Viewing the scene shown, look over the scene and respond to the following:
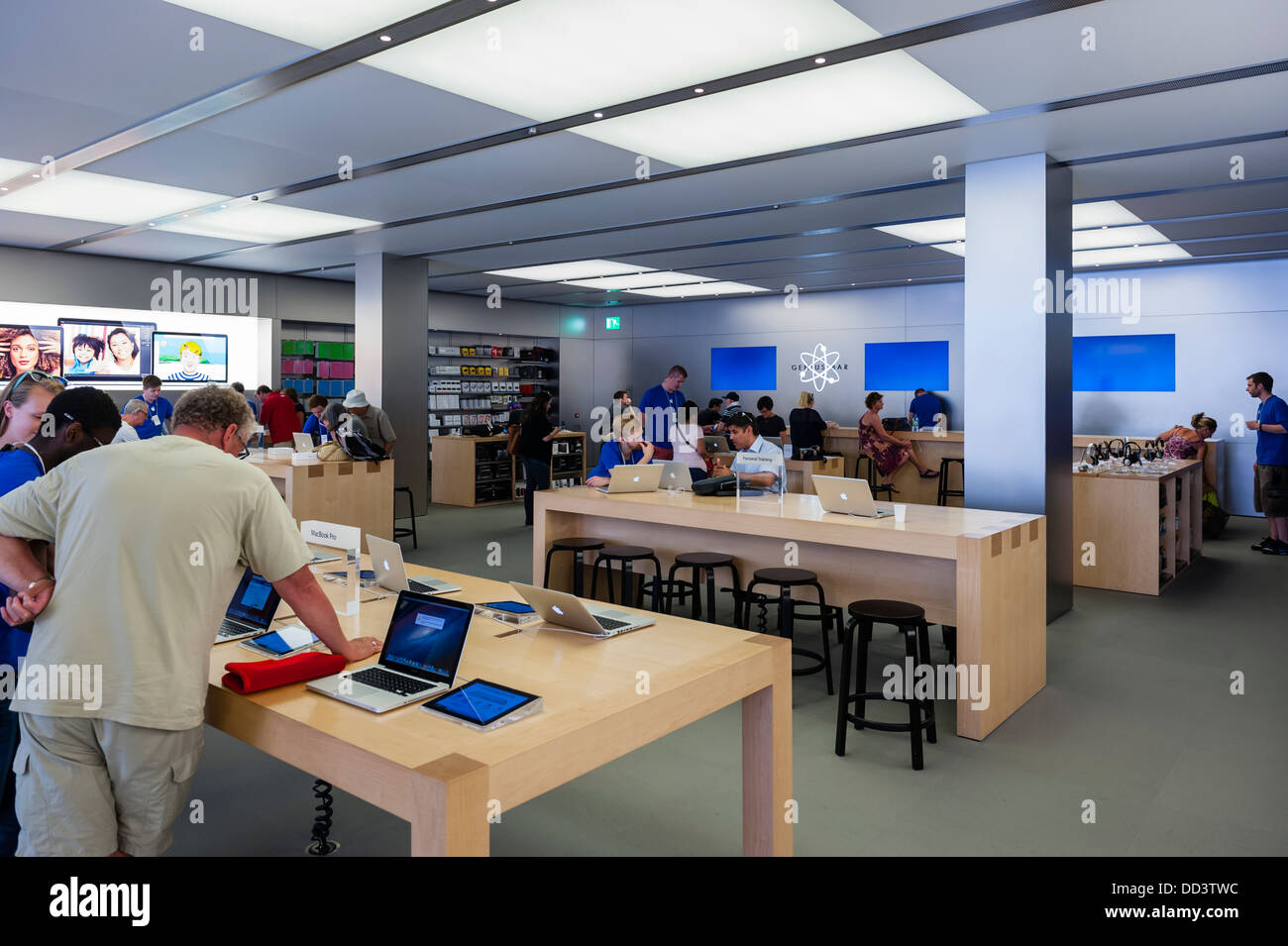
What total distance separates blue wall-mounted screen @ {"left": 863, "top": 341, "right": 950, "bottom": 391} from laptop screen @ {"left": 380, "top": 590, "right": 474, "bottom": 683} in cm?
1237

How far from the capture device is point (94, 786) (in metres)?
2.04

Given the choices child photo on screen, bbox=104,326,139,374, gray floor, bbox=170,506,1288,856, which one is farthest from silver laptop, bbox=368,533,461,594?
child photo on screen, bbox=104,326,139,374

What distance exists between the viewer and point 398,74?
4.61 m

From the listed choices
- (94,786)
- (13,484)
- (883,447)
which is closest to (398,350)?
(883,447)

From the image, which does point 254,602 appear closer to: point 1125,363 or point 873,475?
point 873,475

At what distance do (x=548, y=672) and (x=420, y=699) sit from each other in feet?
Answer: 1.21

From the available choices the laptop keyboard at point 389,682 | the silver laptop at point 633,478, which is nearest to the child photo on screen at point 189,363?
the silver laptop at point 633,478

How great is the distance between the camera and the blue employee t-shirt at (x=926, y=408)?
13227 millimetres

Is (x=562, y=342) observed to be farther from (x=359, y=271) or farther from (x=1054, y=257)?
(x=1054, y=257)

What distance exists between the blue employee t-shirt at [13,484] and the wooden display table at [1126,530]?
7177 mm

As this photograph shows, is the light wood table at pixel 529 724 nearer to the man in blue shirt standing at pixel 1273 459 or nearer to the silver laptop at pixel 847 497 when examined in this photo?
the silver laptop at pixel 847 497

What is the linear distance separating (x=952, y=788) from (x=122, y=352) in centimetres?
1194

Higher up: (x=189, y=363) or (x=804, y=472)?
(x=189, y=363)
